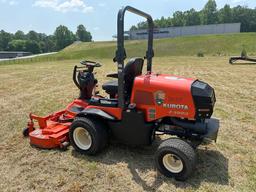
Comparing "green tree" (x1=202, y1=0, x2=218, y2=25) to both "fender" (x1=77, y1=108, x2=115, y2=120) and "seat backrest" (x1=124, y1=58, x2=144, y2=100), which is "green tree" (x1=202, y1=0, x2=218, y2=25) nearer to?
"seat backrest" (x1=124, y1=58, x2=144, y2=100)

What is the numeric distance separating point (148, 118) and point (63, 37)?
447 ft

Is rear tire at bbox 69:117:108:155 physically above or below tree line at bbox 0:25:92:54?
below

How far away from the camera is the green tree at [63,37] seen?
133 meters

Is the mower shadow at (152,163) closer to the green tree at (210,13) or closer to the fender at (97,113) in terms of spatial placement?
the fender at (97,113)

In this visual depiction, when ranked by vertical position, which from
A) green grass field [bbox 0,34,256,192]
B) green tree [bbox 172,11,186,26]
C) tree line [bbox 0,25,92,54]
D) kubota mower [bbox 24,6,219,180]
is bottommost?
green grass field [bbox 0,34,256,192]

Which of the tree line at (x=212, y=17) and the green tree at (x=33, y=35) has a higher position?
the tree line at (x=212, y=17)

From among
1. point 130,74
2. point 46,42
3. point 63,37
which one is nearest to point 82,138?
point 130,74

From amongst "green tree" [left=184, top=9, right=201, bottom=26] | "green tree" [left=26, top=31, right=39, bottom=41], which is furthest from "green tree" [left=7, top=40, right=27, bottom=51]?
"green tree" [left=184, top=9, right=201, bottom=26]

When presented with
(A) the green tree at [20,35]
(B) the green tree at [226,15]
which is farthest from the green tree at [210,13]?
(A) the green tree at [20,35]

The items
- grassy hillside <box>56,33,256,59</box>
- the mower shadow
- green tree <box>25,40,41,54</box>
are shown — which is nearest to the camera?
the mower shadow

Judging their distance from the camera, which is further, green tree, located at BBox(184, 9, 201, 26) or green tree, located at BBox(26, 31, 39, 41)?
green tree, located at BBox(26, 31, 39, 41)

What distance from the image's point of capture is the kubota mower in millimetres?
3826

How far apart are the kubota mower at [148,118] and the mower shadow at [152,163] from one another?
0.40ft

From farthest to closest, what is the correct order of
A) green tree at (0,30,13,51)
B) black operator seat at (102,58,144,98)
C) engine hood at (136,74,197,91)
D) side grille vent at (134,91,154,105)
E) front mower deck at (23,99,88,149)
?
green tree at (0,30,13,51) → front mower deck at (23,99,88,149) → black operator seat at (102,58,144,98) → side grille vent at (134,91,154,105) → engine hood at (136,74,197,91)
